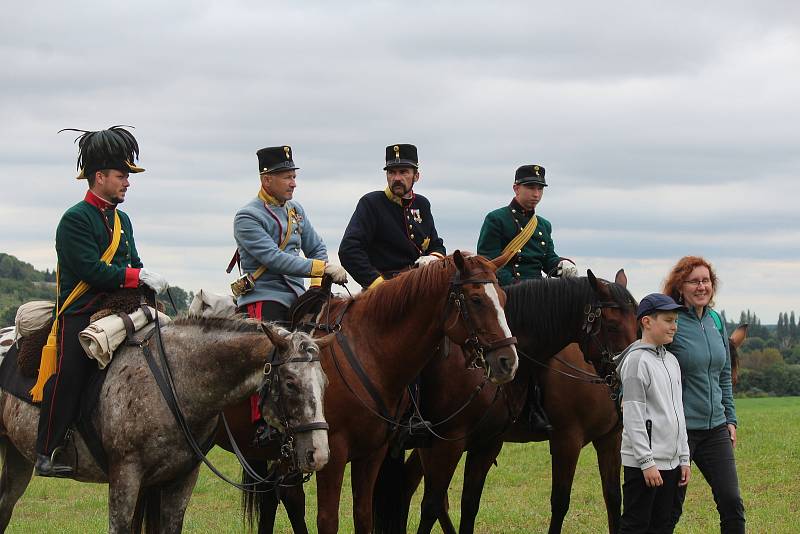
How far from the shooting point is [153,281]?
284 inches

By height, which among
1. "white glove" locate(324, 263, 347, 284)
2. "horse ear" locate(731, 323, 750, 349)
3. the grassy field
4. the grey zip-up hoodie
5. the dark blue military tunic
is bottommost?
the grassy field

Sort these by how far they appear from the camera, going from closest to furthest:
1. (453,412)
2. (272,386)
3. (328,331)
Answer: (272,386)
(328,331)
(453,412)

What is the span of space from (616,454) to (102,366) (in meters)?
5.59

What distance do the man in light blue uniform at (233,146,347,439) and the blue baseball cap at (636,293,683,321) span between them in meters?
2.88

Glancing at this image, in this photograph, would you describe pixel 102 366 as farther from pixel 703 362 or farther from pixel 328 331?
pixel 703 362

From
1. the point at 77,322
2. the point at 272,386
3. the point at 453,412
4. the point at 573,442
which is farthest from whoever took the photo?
the point at 573,442

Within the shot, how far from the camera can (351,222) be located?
30.8ft

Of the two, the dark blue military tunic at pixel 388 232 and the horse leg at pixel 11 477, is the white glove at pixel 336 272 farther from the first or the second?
the horse leg at pixel 11 477

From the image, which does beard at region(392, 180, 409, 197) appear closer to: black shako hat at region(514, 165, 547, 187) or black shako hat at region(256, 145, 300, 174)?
black shako hat at region(256, 145, 300, 174)

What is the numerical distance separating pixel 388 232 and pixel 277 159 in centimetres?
130

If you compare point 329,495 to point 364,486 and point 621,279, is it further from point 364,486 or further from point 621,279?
point 621,279

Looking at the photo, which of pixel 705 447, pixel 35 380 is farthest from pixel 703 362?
pixel 35 380

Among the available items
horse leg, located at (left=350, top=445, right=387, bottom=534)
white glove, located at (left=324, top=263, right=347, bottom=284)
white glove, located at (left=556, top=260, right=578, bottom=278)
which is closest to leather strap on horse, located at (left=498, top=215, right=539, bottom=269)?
white glove, located at (left=556, top=260, right=578, bottom=278)

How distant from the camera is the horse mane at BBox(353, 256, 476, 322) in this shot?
7812mm
